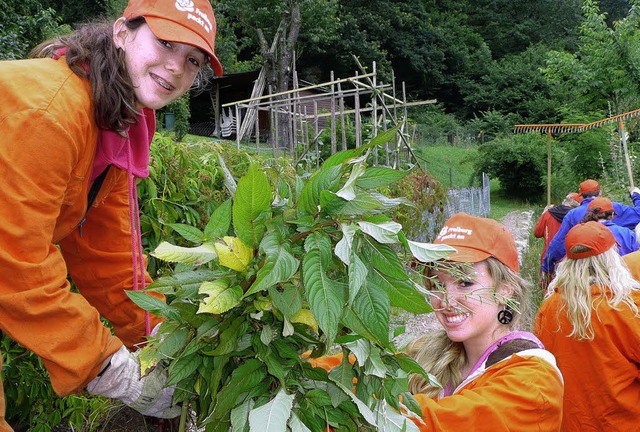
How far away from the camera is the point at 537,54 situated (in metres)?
45.0

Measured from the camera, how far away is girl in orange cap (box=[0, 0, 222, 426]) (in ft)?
5.58

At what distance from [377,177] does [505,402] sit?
2.99 feet

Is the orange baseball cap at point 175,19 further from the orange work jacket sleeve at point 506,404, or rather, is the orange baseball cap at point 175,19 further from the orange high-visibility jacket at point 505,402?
the orange work jacket sleeve at point 506,404

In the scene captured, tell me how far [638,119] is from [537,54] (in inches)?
1321

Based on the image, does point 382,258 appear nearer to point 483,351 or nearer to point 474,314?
point 474,314

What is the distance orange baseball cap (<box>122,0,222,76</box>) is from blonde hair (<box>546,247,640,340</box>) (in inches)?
92.3

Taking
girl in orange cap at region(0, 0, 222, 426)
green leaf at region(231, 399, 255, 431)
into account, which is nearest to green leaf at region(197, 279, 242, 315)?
green leaf at region(231, 399, 255, 431)

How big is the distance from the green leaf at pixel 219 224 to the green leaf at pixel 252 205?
0.13 m

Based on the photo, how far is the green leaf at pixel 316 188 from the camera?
57.4 inches

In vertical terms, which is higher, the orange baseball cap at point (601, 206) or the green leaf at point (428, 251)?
the green leaf at point (428, 251)

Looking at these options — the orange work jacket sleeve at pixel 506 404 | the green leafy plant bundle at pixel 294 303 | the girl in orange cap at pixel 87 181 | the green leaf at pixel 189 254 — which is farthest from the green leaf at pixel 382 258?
the girl in orange cap at pixel 87 181

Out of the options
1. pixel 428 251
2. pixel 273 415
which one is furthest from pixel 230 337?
pixel 428 251

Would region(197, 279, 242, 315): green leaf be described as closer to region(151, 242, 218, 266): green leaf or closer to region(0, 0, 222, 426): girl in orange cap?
region(151, 242, 218, 266): green leaf

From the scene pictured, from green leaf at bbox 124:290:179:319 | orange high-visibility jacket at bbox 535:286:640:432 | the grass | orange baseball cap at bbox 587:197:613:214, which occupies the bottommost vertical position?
the grass
